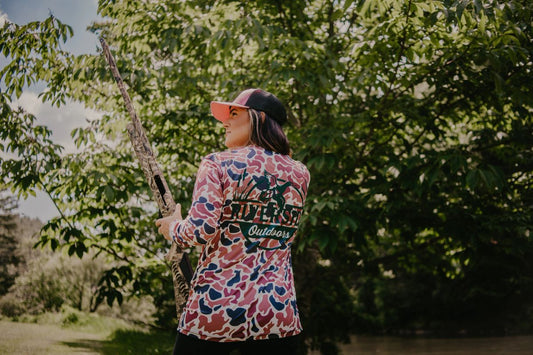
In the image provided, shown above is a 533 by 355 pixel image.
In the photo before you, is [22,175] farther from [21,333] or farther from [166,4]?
[21,333]

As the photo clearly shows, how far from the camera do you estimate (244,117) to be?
70.0 inches

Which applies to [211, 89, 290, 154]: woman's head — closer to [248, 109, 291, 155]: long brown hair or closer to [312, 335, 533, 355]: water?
[248, 109, 291, 155]: long brown hair

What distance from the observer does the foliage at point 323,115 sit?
3.86 meters

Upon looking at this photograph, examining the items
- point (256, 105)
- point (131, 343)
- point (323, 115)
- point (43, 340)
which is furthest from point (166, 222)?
point (131, 343)

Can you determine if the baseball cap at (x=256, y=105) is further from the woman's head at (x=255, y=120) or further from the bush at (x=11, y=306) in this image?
the bush at (x=11, y=306)

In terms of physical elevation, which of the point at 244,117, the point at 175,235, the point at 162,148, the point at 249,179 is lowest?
the point at 175,235

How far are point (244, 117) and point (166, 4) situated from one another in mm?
A: 3580

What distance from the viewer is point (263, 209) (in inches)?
64.1

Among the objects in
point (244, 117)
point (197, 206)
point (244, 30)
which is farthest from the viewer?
point (244, 30)

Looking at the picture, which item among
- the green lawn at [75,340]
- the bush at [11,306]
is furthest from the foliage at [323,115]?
the bush at [11,306]

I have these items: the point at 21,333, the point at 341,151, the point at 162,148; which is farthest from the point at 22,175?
the point at 341,151

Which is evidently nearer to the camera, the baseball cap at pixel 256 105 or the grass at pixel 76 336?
the baseball cap at pixel 256 105

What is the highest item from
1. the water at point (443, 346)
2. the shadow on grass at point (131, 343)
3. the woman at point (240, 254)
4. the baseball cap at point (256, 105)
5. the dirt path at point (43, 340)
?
the baseball cap at point (256, 105)

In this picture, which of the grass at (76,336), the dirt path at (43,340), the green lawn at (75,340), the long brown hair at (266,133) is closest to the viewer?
the long brown hair at (266,133)
